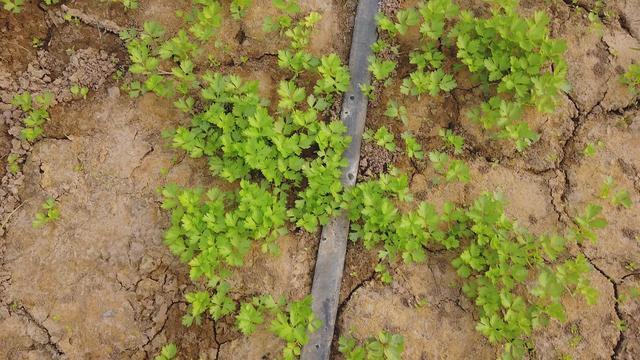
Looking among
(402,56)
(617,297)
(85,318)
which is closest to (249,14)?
(402,56)

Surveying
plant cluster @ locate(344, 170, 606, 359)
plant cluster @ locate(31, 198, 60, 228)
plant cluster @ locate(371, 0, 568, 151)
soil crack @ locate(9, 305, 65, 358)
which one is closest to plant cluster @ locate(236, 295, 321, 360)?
plant cluster @ locate(344, 170, 606, 359)

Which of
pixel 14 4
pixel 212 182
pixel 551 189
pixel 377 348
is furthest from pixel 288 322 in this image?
pixel 14 4

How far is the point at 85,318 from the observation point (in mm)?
3312

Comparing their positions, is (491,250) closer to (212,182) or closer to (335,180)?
(335,180)

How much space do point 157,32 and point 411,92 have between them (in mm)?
1932

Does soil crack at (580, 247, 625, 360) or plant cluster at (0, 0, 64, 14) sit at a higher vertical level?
plant cluster at (0, 0, 64, 14)

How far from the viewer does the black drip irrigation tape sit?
328cm

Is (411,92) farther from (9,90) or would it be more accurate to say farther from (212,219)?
(9,90)

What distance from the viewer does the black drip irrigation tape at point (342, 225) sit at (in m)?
3.28

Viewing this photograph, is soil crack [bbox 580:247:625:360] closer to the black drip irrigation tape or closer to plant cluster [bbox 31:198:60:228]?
the black drip irrigation tape

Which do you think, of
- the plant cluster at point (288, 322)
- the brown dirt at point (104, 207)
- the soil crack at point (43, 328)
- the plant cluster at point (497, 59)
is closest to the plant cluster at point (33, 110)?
the brown dirt at point (104, 207)

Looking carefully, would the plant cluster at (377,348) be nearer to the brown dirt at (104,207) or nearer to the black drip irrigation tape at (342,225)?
the black drip irrigation tape at (342,225)

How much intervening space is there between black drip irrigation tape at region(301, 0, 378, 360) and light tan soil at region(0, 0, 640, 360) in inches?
3.1

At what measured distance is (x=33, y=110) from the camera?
3.58 meters
